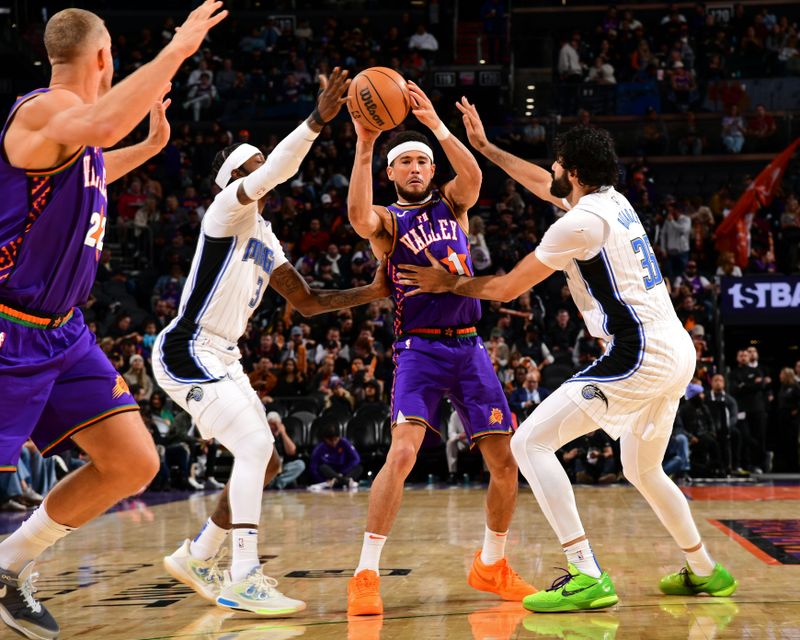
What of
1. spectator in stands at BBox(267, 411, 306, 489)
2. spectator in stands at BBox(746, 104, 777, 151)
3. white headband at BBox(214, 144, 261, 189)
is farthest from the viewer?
spectator in stands at BBox(746, 104, 777, 151)

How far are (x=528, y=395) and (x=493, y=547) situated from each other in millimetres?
8487

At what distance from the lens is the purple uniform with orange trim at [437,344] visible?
562 cm

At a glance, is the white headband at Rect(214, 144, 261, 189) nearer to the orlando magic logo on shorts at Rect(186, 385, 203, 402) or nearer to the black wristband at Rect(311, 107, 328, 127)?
the black wristband at Rect(311, 107, 328, 127)

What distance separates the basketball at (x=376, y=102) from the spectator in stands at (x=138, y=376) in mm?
10014

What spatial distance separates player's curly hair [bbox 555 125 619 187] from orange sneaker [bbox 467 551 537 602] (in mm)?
2066

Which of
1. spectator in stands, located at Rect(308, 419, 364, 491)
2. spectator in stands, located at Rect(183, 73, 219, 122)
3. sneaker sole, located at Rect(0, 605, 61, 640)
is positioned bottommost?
spectator in stands, located at Rect(308, 419, 364, 491)

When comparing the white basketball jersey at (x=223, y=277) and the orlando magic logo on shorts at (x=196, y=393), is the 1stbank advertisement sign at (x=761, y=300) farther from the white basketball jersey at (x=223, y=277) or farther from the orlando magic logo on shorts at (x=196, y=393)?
the orlando magic logo on shorts at (x=196, y=393)

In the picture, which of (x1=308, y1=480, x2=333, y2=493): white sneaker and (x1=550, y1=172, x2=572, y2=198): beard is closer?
(x1=550, y1=172, x2=572, y2=198): beard

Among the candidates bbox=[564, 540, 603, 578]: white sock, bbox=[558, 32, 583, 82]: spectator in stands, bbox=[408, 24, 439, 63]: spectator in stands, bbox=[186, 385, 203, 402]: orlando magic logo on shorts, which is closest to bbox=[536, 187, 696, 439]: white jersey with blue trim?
bbox=[564, 540, 603, 578]: white sock

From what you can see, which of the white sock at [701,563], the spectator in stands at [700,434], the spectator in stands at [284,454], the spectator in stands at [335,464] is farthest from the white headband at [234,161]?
the spectator in stands at [700,434]

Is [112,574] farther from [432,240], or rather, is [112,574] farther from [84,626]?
[432,240]

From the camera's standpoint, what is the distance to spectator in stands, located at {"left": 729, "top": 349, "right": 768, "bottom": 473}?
1491 cm

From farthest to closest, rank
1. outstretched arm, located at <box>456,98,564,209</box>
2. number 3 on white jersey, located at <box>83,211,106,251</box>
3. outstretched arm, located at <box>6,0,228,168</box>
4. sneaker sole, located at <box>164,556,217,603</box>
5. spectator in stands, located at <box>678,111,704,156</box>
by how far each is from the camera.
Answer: spectator in stands, located at <box>678,111,704,156</box>, outstretched arm, located at <box>456,98,564,209</box>, sneaker sole, located at <box>164,556,217,603</box>, number 3 on white jersey, located at <box>83,211,106,251</box>, outstretched arm, located at <box>6,0,228,168</box>

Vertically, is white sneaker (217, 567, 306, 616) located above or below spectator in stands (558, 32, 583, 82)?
below
